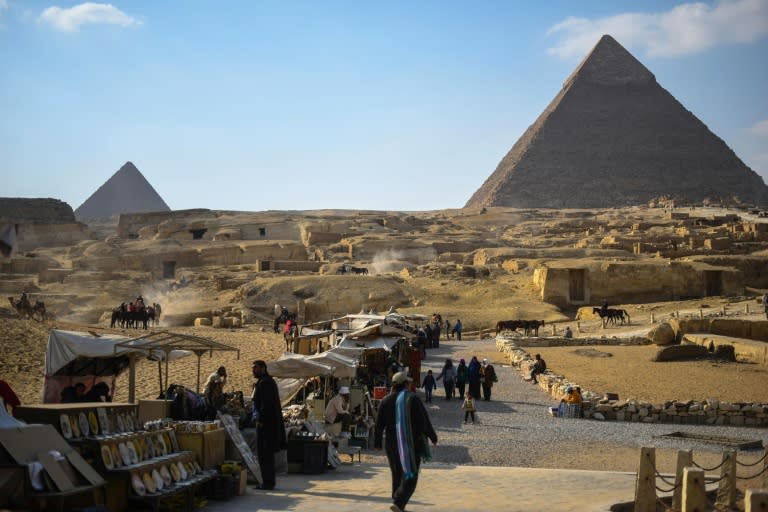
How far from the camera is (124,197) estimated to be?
11450cm

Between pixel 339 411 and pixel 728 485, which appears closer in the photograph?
pixel 728 485

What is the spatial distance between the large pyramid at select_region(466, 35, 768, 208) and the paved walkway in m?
116

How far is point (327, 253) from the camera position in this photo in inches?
1661

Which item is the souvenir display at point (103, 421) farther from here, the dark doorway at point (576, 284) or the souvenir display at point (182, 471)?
the dark doorway at point (576, 284)

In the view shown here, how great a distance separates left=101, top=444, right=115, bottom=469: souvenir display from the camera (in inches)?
219

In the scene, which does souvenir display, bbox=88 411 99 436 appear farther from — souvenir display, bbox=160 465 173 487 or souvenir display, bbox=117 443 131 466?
souvenir display, bbox=160 465 173 487

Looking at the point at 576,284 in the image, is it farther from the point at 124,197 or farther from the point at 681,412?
the point at 124,197

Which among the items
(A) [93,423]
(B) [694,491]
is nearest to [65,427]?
(A) [93,423]

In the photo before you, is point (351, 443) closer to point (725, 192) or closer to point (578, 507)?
point (578, 507)

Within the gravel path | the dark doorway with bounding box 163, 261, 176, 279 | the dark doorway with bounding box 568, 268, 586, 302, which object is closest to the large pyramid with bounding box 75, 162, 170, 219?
the dark doorway with bounding box 163, 261, 176, 279

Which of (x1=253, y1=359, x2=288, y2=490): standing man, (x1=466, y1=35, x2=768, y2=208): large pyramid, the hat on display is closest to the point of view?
the hat on display

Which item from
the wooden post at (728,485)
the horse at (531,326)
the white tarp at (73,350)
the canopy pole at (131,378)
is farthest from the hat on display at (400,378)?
the horse at (531,326)

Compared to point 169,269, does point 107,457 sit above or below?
below

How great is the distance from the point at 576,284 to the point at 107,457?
25276 millimetres
